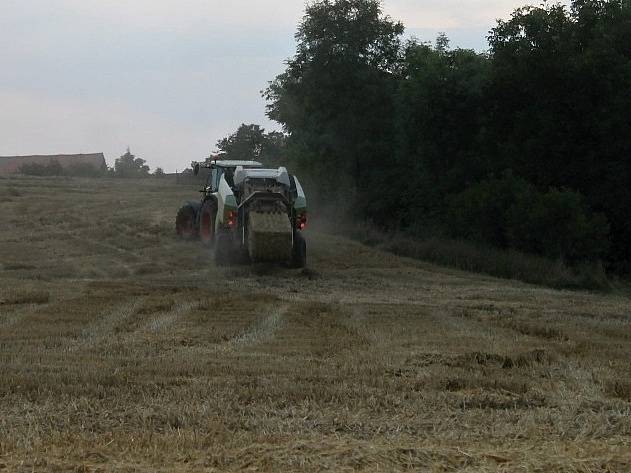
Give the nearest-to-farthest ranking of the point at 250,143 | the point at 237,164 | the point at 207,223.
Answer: the point at 237,164
the point at 207,223
the point at 250,143

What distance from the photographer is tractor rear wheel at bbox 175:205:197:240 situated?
2488cm

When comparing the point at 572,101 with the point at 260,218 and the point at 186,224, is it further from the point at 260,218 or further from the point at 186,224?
the point at 260,218

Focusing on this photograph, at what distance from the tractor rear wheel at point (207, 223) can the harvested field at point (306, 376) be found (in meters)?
3.72

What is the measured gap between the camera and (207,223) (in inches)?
915

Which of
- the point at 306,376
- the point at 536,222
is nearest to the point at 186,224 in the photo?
the point at 536,222

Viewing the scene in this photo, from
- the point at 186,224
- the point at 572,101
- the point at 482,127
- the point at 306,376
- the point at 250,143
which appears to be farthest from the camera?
the point at 250,143

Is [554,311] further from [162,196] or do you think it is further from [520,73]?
[162,196]

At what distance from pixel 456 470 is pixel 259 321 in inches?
297

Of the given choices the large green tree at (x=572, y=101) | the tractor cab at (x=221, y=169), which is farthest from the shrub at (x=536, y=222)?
the tractor cab at (x=221, y=169)

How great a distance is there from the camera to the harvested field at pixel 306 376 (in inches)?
226

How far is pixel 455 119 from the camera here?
1233 inches

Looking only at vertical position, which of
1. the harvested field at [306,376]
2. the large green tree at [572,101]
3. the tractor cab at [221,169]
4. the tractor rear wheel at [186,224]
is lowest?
the harvested field at [306,376]

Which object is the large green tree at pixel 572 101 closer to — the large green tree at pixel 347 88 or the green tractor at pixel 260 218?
the large green tree at pixel 347 88

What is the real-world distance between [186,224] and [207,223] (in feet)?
7.11
